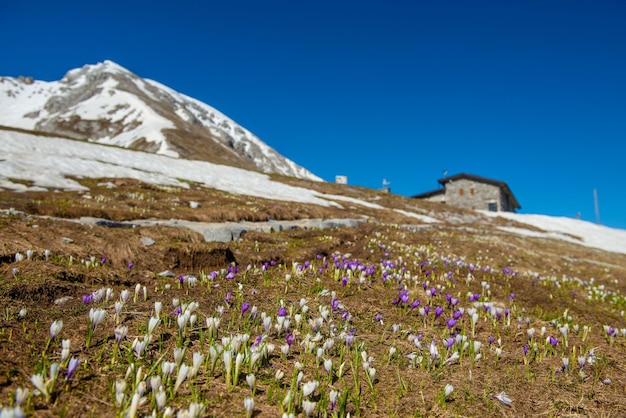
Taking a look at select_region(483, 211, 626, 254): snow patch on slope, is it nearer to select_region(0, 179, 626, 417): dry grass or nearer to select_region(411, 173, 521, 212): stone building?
select_region(411, 173, 521, 212): stone building

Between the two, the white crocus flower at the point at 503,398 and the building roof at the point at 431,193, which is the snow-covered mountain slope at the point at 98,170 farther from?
the building roof at the point at 431,193

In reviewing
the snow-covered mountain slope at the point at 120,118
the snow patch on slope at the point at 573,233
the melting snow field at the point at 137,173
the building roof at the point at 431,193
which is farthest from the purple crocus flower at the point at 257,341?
the snow-covered mountain slope at the point at 120,118

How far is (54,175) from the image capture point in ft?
80.5

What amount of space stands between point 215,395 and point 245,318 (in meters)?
1.60

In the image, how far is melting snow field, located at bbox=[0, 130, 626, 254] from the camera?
24363 millimetres

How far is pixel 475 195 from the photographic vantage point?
65.0 meters

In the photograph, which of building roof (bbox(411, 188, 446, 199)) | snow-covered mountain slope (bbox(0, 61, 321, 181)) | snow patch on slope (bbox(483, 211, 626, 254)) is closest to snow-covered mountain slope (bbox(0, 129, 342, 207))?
snow patch on slope (bbox(483, 211, 626, 254))

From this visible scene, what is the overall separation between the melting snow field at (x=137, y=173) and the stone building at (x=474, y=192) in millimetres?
8689

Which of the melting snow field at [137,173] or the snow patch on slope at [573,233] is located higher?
the melting snow field at [137,173]

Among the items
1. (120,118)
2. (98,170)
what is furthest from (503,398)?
(120,118)

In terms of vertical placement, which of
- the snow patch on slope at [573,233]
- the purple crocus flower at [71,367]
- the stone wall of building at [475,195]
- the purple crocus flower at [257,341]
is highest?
the stone wall of building at [475,195]

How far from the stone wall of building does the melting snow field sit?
8437 millimetres

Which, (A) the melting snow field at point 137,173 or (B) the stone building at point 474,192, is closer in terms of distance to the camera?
(A) the melting snow field at point 137,173

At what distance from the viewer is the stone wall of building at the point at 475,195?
6312 cm
